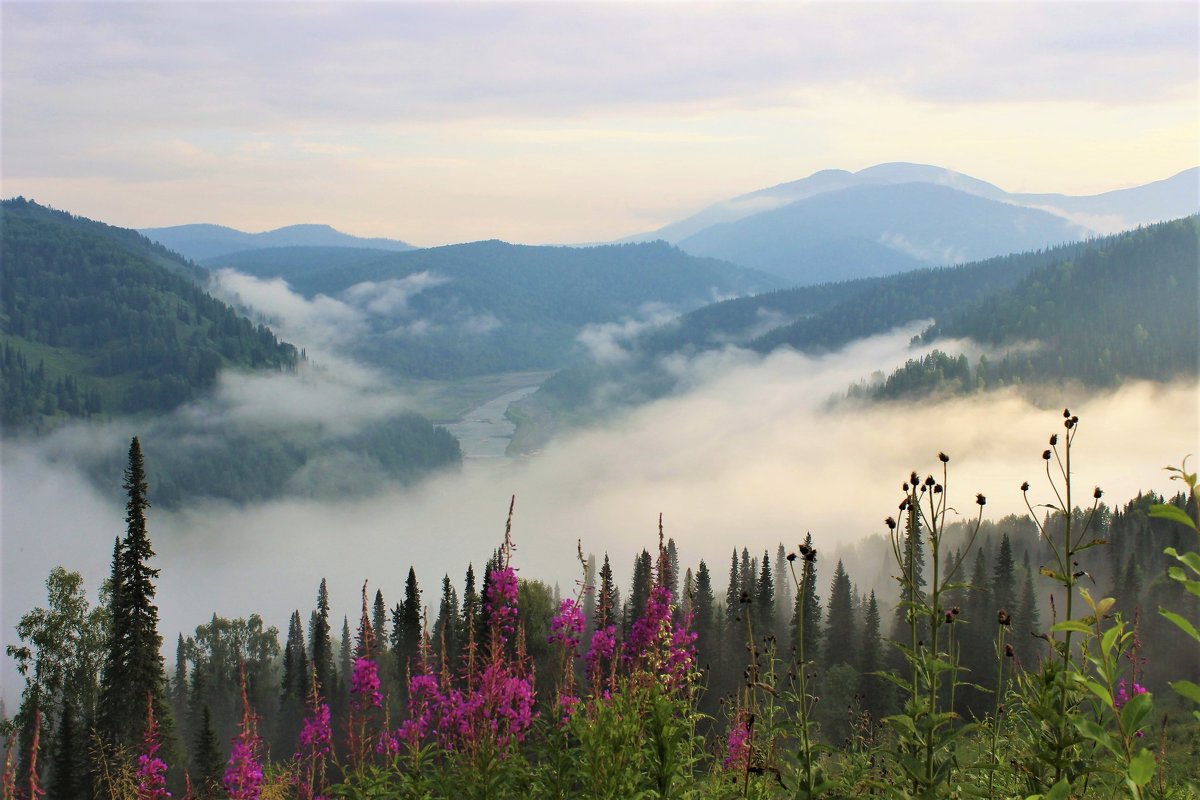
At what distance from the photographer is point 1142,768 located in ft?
11.0

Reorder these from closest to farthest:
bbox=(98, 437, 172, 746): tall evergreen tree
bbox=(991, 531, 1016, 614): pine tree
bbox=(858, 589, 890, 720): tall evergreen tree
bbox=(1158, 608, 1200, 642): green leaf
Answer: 1. bbox=(1158, 608, 1200, 642): green leaf
2. bbox=(98, 437, 172, 746): tall evergreen tree
3. bbox=(858, 589, 890, 720): tall evergreen tree
4. bbox=(991, 531, 1016, 614): pine tree

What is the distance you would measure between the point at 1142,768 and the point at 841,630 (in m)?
78.3

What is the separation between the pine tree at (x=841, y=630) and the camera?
76.6 m

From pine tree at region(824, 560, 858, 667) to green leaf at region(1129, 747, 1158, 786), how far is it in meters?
76.0

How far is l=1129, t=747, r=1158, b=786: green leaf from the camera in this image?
10.8 feet

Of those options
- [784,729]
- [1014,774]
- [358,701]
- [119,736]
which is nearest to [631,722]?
[784,729]

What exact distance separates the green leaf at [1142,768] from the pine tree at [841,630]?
7597 centimetres

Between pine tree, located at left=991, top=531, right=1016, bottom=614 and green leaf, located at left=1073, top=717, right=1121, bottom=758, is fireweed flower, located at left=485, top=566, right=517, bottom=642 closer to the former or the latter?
green leaf, located at left=1073, top=717, right=1121, bottom=758

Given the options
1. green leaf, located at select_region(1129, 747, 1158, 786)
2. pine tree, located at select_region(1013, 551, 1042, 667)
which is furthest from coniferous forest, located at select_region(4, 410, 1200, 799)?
pine tree, located at select_region(1013, 551, 1042, 667)

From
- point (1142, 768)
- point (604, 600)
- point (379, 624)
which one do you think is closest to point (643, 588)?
point (604, 600)

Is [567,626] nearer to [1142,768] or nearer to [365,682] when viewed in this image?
[365,682]

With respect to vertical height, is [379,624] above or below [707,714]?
below

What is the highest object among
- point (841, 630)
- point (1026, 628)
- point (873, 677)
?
point (1026, 628)

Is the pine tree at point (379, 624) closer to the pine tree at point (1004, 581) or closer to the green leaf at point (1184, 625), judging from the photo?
the green leaf at point (1184, 625)
